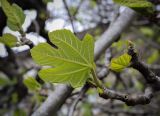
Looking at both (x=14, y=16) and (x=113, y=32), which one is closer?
(x=14, y=16)

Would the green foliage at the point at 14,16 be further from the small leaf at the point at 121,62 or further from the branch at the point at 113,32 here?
the branch at the point at 113,32

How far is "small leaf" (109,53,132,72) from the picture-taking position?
0.70 meters

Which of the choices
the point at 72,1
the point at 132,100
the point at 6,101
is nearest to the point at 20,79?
the point at 6,101

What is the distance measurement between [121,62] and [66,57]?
12 centimetres

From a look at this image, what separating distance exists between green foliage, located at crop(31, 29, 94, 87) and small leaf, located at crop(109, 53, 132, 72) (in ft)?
0.18

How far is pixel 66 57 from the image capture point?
69 centimetres

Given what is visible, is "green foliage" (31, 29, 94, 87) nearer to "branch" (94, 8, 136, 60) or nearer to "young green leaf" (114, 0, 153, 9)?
"young green leaf" (114, 0, 153, 9)

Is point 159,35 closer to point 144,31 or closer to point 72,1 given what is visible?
point 144,31

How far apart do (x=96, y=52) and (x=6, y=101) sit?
0.94 meters

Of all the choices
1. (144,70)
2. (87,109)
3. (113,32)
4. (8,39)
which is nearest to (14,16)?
(8,39)

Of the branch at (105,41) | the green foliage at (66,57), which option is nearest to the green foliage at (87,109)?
the branch at (105,41)

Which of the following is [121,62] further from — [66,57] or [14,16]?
[14,16]

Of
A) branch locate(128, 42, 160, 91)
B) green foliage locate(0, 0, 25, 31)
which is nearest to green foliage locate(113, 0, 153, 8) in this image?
branch locate(128, 42, 160, 91)

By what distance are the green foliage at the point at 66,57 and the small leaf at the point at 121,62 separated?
55 mm
